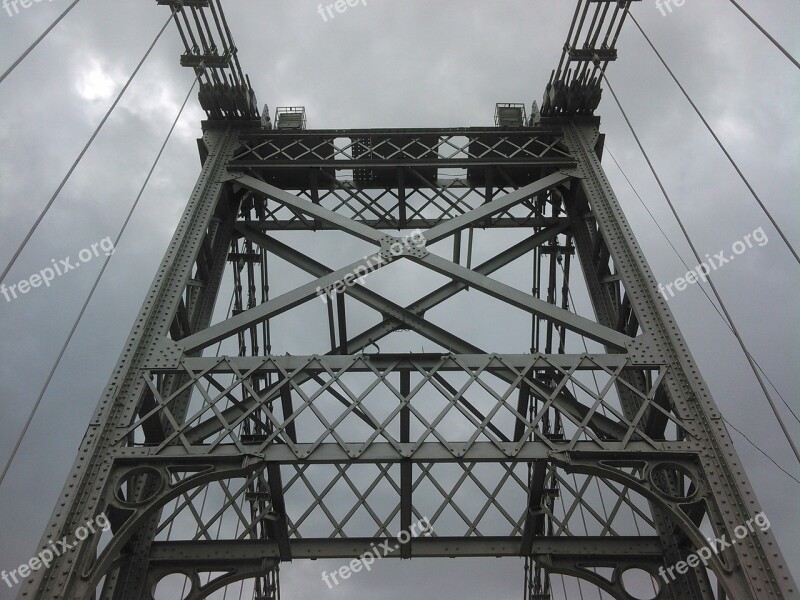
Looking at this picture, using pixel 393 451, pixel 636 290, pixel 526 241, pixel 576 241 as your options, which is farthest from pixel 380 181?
pixel 393 451

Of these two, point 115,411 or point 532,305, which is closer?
point 115,411

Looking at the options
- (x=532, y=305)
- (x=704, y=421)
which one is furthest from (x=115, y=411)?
(x=704, y=421)

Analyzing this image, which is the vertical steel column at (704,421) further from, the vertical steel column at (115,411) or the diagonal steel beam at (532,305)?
the vertical steel column at (115,411)

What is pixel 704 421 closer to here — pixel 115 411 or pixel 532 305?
pixel 532 305

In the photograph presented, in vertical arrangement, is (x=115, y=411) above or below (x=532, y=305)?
below

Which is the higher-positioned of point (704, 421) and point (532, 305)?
point (532, 305)

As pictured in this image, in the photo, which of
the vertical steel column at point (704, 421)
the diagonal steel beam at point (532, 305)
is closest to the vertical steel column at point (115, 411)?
the diagonal steel beam at point (532, 305)

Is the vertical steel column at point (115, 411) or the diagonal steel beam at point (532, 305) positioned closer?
the vertical steel column at point (115, 411)

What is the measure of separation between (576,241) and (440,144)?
138 inches

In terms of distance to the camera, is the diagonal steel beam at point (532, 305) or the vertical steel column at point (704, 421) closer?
the vertical steel column at point (704, 421)

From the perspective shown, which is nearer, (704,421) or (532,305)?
(704,421)

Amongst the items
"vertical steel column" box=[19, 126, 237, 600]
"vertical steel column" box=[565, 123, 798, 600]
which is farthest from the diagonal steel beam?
"vertical steel column" box=[19, 126, 237, 600]

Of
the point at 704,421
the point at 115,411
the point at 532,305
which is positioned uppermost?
the point at 532,305

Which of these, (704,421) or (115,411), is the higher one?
(115,411)
